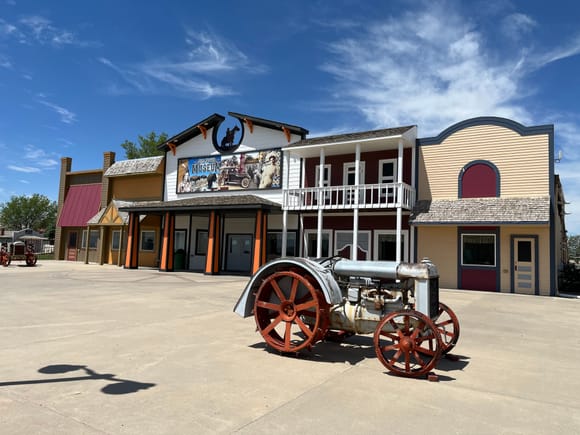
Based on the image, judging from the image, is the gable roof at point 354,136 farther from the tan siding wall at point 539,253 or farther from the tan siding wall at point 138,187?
the tan siding wall at point 138,187

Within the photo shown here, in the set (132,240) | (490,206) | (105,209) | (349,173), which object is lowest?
(132,240)

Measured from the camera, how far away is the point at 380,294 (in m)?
5.64

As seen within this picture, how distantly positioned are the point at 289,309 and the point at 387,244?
13.2 m

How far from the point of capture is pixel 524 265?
1555cm

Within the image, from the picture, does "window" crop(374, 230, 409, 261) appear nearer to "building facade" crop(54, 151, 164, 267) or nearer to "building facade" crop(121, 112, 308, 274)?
"building facade" crop(121, 112, 308, 274)

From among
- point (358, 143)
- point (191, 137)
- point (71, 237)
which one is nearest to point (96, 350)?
point (358, 143)

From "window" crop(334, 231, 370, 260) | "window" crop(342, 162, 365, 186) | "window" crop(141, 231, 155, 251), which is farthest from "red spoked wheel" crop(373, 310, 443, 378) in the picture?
"window" crop(141, 231, 155, 251)

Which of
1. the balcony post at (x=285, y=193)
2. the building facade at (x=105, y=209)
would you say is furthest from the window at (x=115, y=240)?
the balcony post at (x=285, y=193)

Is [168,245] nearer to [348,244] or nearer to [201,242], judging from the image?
[201,242]

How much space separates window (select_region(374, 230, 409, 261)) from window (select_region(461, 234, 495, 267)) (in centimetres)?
240

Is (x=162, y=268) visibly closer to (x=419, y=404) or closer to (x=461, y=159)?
(x=461, y=159)

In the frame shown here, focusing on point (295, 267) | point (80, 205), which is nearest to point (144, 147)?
point (80, 205)

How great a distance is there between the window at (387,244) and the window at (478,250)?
2.40 meters

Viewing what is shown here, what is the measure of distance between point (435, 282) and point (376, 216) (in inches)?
522
